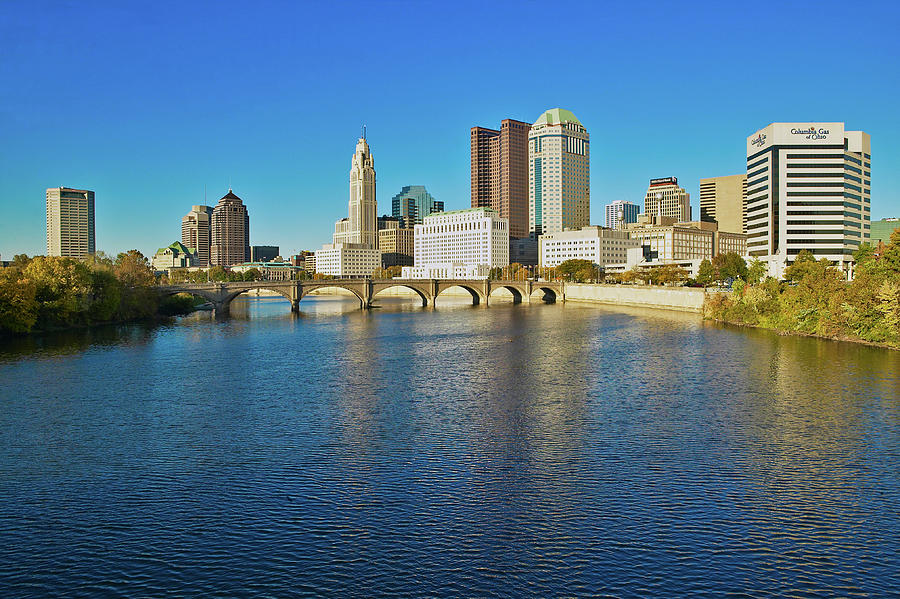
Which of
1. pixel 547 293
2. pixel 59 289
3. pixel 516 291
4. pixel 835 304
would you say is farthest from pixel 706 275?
pixel 59 289

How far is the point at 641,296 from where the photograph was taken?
144125 millimetres

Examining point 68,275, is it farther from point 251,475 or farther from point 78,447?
point 251,475

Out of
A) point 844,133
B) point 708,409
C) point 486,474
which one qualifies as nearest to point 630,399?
point 708,409

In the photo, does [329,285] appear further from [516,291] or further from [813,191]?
[813,191]

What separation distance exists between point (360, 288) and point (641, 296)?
62.9 meters

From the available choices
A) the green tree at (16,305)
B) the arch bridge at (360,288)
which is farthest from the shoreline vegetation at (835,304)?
the green tree at (16,305)

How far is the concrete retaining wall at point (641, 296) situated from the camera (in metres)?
121

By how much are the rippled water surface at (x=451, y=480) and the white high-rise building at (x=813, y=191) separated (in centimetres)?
10475

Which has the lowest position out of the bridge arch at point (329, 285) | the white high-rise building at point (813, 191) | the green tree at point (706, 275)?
the bridge arch at point (329, 285)

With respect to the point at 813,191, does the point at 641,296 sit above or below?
below

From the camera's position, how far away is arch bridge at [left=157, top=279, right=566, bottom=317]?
128 meters

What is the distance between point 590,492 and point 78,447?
25094 millimetres

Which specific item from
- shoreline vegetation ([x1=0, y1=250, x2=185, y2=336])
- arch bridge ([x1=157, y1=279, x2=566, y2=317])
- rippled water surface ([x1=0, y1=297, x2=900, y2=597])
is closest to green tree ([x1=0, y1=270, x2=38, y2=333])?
shoreline vegetation ([x1=0, y1=250, x2=185, y2=336])

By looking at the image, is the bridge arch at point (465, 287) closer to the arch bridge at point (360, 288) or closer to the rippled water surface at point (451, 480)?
the arch bridge at point (360, 288)
